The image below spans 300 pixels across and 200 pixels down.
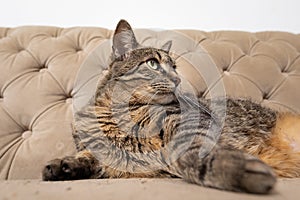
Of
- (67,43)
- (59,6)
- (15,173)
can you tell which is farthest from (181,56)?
(15,173)

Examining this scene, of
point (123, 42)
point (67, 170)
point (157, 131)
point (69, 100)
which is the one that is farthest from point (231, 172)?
point (69, 100)

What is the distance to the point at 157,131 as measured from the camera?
0.83 meters

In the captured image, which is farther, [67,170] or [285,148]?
[285,148]

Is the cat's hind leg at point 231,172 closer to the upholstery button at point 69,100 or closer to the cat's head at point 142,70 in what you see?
the cat's head at point 142,70

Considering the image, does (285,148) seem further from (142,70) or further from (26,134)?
(26,134)

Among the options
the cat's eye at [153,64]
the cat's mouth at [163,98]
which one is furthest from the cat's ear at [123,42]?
the cat's mouth at [163,98]

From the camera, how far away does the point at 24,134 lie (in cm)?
119

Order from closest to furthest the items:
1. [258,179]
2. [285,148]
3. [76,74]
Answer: [258,179]
[285,148]
[76,74]

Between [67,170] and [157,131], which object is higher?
[157,131]

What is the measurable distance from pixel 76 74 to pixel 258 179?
95 cm

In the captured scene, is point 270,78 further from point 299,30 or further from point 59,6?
point 59,6

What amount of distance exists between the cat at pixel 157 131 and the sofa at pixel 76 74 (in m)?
0.19

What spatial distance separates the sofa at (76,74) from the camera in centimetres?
114

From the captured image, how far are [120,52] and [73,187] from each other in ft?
1.92
